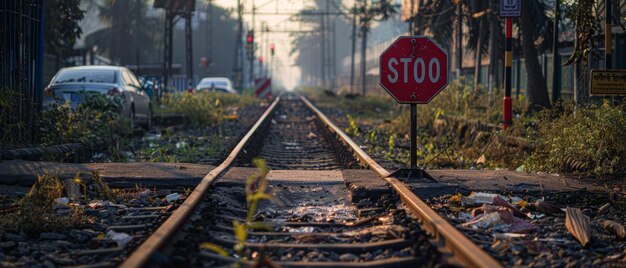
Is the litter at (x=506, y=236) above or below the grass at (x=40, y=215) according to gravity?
below

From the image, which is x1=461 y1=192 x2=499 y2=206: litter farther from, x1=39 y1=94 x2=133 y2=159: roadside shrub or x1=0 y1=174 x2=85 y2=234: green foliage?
x1=39 y1=94 x2=133 y2=159: roadside shrub

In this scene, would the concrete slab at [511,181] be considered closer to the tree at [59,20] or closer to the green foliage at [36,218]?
the green foliage at [36,218]

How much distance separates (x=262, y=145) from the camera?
15391mm

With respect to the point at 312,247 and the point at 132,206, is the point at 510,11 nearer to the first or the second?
the point at 132,206

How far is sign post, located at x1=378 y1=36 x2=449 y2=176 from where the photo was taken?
8625 mm

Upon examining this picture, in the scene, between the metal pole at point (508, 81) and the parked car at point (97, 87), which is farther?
the parked car at point (97, 87)

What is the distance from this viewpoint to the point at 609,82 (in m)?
10.6

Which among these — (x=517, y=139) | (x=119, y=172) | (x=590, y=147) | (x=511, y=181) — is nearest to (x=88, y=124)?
(x=119, y=172)

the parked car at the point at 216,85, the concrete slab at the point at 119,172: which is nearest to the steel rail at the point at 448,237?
the concrete slab at the point at 119,172

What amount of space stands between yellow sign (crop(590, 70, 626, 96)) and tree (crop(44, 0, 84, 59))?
16.2m

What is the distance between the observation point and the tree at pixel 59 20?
23.3 m

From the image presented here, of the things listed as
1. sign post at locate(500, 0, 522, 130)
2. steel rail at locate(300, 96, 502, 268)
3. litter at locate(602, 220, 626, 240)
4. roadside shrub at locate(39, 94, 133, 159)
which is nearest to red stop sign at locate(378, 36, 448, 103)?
steel rail at locate(300, 96, 502, 268)

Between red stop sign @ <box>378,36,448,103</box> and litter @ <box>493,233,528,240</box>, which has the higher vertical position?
red stop sign @ <box>378,36,448,103</box>

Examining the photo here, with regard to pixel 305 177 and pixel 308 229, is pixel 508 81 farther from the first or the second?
pixel 308 229
